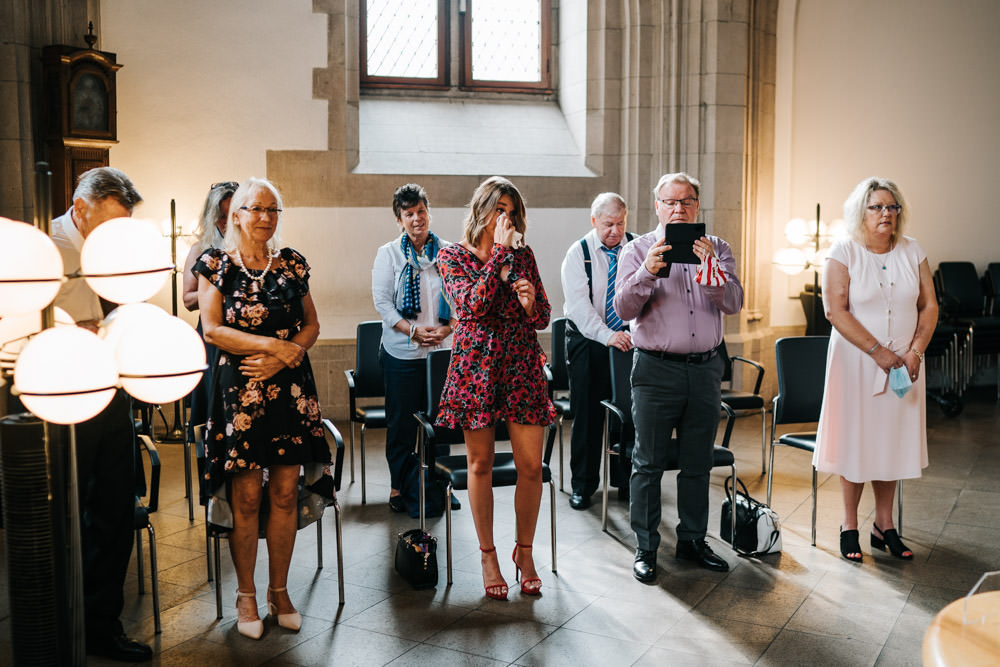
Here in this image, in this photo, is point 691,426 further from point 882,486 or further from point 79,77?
point 79,77

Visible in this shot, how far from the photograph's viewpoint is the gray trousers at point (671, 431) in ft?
13.1

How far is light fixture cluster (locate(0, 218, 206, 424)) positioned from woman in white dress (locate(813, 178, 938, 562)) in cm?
312

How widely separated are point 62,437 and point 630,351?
3.10 metres

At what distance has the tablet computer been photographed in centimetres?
382

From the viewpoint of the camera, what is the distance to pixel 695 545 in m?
4.21

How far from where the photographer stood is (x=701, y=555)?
13.8ft

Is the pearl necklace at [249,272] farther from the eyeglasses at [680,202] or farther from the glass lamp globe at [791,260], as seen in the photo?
the glass lamp globe at [791,260]

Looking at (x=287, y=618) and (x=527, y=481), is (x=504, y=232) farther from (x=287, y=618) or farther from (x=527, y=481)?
(x=287, y=618)

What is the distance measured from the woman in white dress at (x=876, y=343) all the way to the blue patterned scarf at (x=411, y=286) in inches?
73.5

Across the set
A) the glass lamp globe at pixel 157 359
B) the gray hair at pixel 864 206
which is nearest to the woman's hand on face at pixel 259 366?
the glass lamp globe at pixel 157 359

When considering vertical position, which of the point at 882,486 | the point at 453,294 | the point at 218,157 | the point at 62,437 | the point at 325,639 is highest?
the point at 218,157

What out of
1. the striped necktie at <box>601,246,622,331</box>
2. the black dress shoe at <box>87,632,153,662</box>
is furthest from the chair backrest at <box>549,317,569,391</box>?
the black dress shoe at <box>87,632,153,662</box>

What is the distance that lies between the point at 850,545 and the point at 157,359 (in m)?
3.44

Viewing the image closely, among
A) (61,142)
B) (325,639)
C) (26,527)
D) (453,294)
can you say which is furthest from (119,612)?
(61,142)
